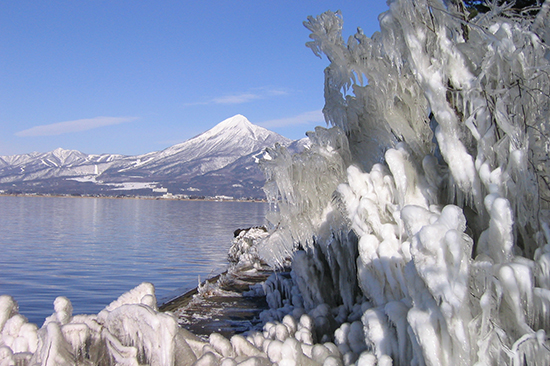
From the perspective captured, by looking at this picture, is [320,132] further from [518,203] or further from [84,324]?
[84,324]

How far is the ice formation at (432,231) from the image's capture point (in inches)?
209

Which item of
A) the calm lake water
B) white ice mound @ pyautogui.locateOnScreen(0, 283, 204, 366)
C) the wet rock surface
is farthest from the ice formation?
the calm lake water

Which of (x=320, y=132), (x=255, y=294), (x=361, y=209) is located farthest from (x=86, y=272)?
(x=361, y=209)

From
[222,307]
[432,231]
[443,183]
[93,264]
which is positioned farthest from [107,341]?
[93,264]

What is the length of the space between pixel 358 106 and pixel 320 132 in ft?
3.06

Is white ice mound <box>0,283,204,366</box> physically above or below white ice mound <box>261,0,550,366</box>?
below

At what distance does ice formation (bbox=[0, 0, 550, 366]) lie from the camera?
532 cm

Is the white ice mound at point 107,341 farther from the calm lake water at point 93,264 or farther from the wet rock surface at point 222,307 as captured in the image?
the calm lake water at point 93,264

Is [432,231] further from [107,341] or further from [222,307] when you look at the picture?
[222,307]

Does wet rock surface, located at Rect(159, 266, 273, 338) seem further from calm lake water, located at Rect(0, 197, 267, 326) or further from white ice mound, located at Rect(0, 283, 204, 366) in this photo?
white ice mound, located at Rect(0, 283, 204, 366)

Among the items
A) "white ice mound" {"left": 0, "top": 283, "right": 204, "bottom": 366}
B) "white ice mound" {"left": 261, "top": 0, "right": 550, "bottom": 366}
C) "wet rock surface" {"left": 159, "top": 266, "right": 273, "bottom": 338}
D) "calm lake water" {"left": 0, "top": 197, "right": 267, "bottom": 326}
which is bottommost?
"calm lake water" {"left": 0, "top": 197, "right": 267, "bottom": 326}

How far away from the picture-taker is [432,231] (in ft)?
17.2

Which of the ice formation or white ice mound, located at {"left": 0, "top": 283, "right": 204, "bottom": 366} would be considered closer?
the ice formation

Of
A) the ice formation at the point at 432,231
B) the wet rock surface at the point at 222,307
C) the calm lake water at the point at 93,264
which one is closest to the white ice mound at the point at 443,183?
the ice formation at the point at 432,231
